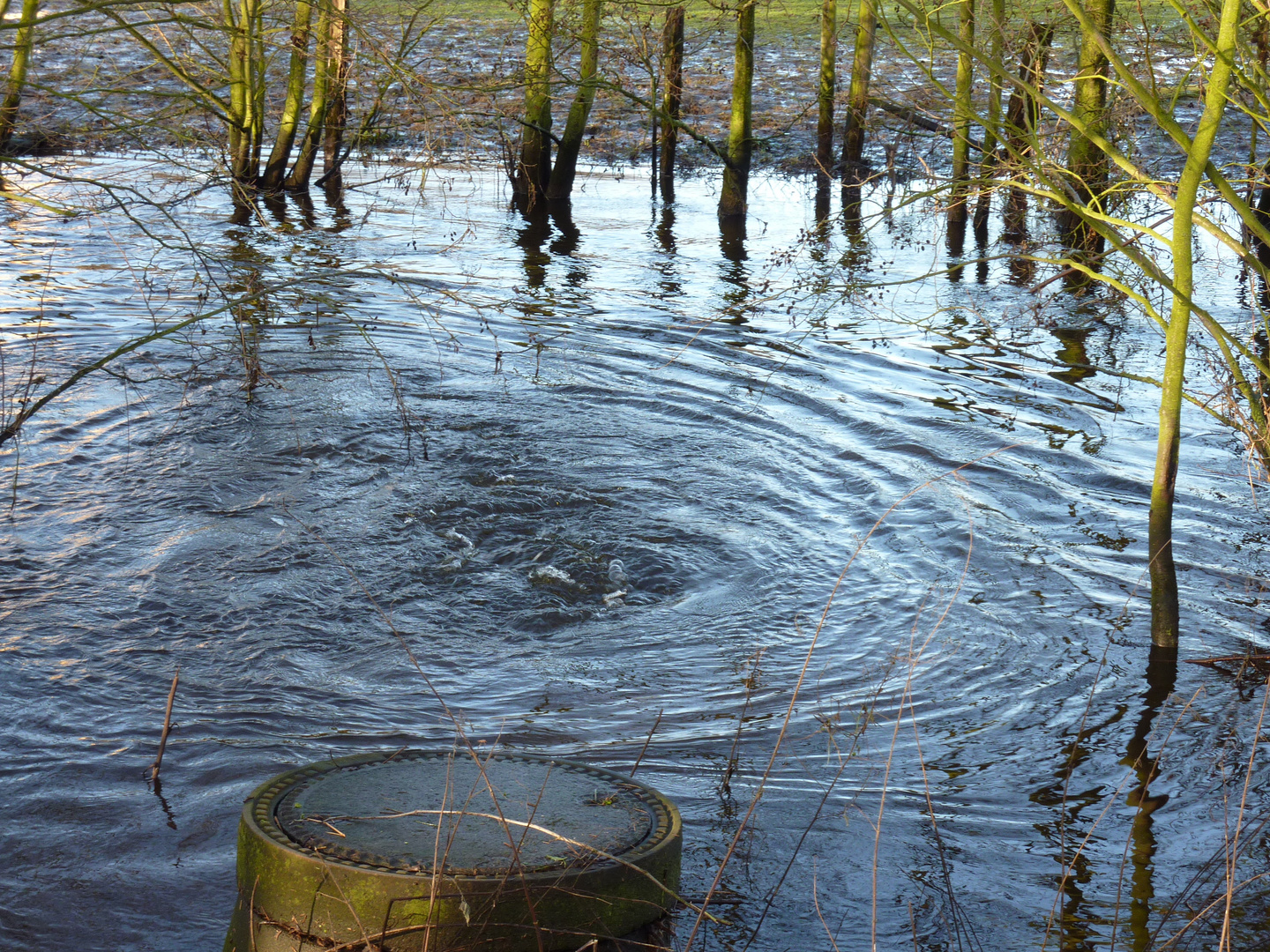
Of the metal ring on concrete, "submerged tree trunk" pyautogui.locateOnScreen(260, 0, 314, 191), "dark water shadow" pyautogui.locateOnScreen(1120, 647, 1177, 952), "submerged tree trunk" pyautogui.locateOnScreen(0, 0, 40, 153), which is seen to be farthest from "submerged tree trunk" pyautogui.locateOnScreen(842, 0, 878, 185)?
the metal ring on concrete

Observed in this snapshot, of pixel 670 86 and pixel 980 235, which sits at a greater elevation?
pixel 670 86

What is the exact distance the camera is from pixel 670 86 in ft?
55.6

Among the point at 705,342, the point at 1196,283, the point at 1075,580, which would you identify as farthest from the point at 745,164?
the point at 1075,580

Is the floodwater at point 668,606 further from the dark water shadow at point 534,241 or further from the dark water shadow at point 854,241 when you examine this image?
the dark water shadow at point 854,241

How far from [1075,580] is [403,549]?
3.62 meters

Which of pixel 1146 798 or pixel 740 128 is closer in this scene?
pixel 1146 798

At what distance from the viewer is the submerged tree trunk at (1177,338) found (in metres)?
4.62

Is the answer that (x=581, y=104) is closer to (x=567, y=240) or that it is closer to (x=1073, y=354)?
(x=567, y=240)

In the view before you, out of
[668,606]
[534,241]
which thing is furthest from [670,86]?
[668,606]

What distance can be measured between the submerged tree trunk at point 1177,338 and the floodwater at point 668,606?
291 millimetres

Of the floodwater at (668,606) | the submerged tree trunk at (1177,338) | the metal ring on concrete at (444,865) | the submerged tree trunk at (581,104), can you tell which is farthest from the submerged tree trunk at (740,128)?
the metal ring on concrete at (444,865)

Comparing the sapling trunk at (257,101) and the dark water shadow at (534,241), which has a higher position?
the sapling trunk at (257,101)

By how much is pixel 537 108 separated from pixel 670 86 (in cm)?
196

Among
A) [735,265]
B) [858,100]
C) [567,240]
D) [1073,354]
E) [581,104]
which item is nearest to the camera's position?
[1073,354]
